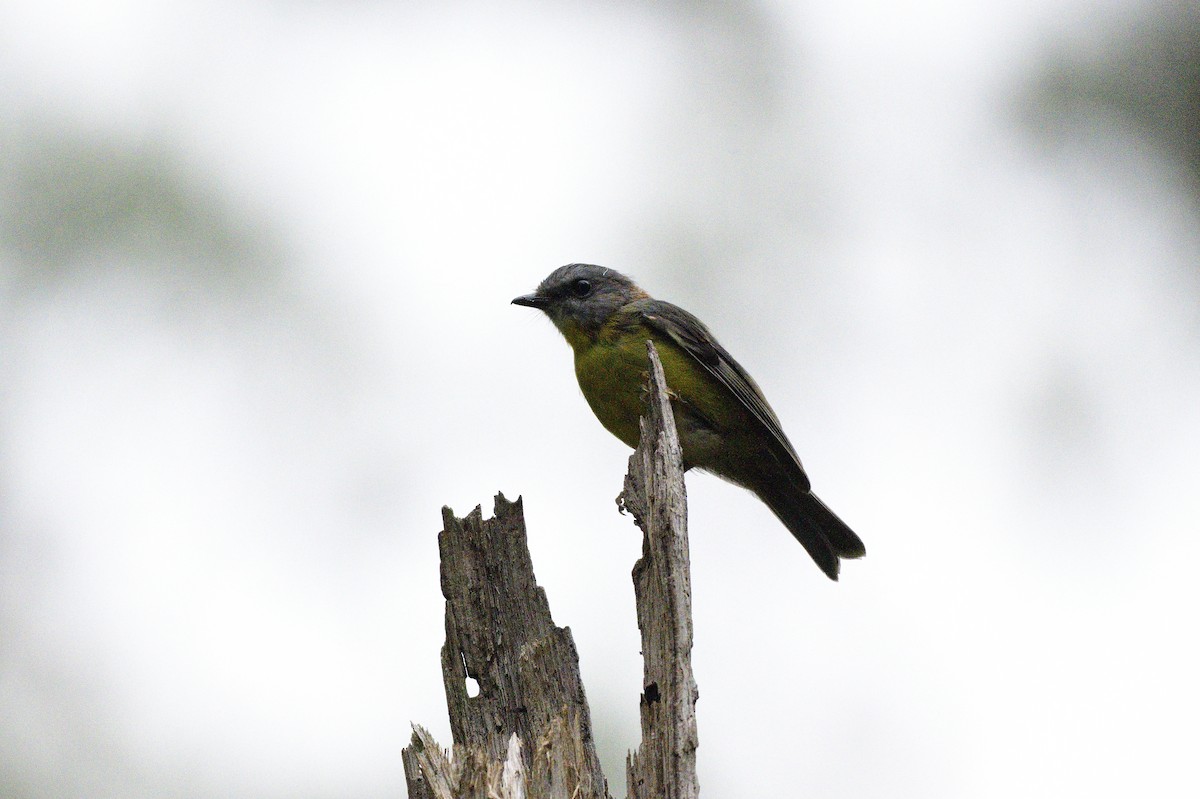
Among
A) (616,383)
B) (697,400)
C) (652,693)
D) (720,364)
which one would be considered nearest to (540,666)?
(652,693)

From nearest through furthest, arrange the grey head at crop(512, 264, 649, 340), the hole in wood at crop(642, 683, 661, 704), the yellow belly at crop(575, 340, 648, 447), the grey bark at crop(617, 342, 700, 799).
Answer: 1. the grey bark at crop(617, 342, 700, 799)
2. the hole in wood at crop(642, 683, 661, 704)
3. the yellow belly at crop(575, 340, 648, 447)
4. the grey head at crop(512, 264, 649, 340)

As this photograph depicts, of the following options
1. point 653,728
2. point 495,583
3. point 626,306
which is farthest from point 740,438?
point 653,728

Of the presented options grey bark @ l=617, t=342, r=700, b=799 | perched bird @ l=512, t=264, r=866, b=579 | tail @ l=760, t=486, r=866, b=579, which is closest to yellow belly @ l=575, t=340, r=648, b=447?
perched bird @ l=512, t=264, r=866, b=579

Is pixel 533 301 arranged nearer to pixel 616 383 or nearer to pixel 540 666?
pixel 616 383

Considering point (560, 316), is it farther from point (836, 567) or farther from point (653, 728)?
point (653, 728)

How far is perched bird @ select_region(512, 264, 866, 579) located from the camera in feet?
20.0

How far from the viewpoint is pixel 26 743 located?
388 inches

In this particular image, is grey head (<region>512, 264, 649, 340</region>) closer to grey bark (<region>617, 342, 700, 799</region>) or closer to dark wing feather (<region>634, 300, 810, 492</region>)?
dark wing feather (<region>634, 300, 810, 492</region>)

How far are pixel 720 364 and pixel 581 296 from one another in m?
0.98

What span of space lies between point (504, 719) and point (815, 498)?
2884 mm

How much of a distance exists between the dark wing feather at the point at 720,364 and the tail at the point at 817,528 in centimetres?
26

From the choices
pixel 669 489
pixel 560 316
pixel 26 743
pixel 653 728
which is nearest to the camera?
pixel 653 728

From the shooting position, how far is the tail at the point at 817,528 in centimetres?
659

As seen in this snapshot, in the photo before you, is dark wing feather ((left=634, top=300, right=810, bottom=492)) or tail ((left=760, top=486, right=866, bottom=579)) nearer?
dark wing feather ((left=634, top=300, right=810, bottom=492))
